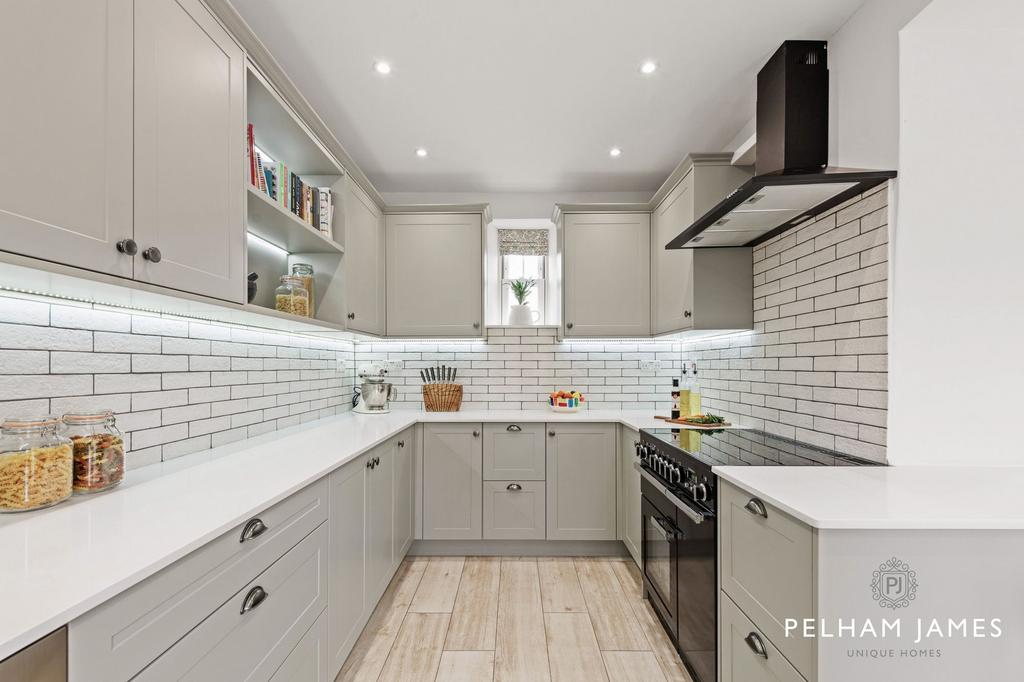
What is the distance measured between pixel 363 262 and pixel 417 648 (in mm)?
2205

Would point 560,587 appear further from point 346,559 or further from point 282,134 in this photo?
point 282,134

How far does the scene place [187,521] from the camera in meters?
1.10

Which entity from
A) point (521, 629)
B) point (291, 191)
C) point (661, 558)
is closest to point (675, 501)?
point (661, 558)

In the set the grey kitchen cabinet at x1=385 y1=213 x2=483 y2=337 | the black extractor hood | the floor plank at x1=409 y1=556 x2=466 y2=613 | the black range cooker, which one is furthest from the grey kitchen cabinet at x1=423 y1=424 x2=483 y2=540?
the black extractor hood

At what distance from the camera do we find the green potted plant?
3.72 meters

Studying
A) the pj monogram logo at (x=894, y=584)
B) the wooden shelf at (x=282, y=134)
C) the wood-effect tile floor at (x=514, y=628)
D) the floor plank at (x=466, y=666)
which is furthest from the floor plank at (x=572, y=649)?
the wooden shelf at (x=282, y=134)

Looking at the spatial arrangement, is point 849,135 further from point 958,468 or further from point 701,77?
point 958,468

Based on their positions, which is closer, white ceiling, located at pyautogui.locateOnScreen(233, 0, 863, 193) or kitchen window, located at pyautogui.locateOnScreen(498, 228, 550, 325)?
white ceiling, located at pyautogui.locateOnScreen(233, 0, 863, 193)

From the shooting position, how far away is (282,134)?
217 cm

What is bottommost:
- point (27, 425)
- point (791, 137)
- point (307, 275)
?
point (27, 425)

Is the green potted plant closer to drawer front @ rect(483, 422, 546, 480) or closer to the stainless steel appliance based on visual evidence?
drawer front @ rect(483, 422, 546, 480)

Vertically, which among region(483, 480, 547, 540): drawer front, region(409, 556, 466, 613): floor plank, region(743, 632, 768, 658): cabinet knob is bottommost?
region(409, 556, 466, 613): floor plank

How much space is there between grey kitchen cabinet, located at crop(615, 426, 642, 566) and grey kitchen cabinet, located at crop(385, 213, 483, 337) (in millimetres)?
1305

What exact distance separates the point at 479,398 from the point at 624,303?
1.36 metres
